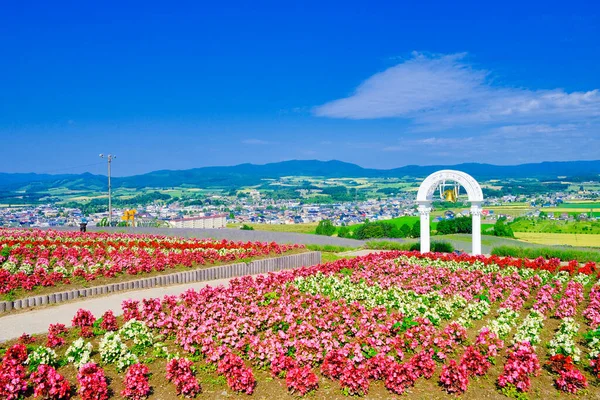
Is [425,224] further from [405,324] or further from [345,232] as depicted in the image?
[345,232]

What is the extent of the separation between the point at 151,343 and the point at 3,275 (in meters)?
5.96

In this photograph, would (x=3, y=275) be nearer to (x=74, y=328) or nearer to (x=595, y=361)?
(x=74, y=328)

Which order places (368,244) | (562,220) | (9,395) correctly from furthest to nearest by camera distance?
1. (562,220)
2. (368,244)
3. (9,395)

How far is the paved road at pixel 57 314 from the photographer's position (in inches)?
344

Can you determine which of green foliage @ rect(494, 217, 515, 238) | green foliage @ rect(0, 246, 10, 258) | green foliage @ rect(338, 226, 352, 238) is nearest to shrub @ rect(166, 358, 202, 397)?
green foliage @ rect(0, 246, 10, 258)

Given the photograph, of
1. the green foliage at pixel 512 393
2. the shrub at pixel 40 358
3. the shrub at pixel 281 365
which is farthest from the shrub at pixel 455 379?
the shrub at pixel 40 358

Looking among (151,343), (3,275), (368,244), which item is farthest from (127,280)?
(368,244)

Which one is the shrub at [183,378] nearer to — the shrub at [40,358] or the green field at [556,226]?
the shrub at [40,358]

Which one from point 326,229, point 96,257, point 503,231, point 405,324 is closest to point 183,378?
point 405,324

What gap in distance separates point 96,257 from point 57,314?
5.75 meters

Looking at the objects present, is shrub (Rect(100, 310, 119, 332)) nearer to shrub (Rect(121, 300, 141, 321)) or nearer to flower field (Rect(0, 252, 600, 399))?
flower field (Rect(0, 252, 600, 399))

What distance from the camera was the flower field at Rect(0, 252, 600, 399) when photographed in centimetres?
589

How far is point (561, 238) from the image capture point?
23828 millimetres

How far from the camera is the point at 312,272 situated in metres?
12.6
